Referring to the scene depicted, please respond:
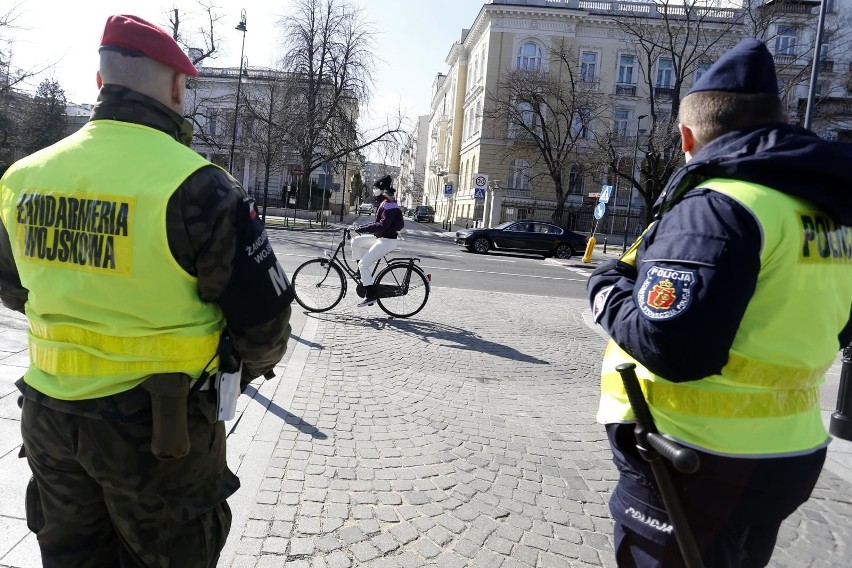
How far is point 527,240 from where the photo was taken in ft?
78.4

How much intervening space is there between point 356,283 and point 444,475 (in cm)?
507

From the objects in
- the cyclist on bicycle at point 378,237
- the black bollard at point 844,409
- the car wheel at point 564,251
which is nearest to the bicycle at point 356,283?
the cyclist on bicycle at point 378,237

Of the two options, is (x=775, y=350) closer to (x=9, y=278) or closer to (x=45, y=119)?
(x=9, y=278)

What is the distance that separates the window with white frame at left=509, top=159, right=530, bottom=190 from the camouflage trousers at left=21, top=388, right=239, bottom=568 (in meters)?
45.0

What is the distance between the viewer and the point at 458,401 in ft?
17.1

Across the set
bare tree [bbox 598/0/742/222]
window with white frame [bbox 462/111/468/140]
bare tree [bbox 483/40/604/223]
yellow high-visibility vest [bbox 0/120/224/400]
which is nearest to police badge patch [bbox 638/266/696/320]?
yellow high-visibility vest [bbox 0/120/224/400]

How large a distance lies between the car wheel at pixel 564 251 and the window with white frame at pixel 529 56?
25.4m

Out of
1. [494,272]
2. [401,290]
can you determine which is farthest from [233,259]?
[494,272]

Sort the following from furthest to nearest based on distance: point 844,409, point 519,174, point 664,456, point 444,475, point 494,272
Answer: point 519,174
point 494,272
point 844,409
point 444,475
point 664,456

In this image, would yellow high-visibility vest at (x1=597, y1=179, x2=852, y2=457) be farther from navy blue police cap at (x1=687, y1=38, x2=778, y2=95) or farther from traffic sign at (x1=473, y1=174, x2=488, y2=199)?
traffic sign at (x1=473, y1=174, x2=488, y2=199)

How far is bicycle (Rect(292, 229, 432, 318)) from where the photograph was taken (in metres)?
8.41

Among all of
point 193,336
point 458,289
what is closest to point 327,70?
point 458,289

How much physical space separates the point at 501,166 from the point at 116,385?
151 feet

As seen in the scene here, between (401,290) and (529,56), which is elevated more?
(529,56)
